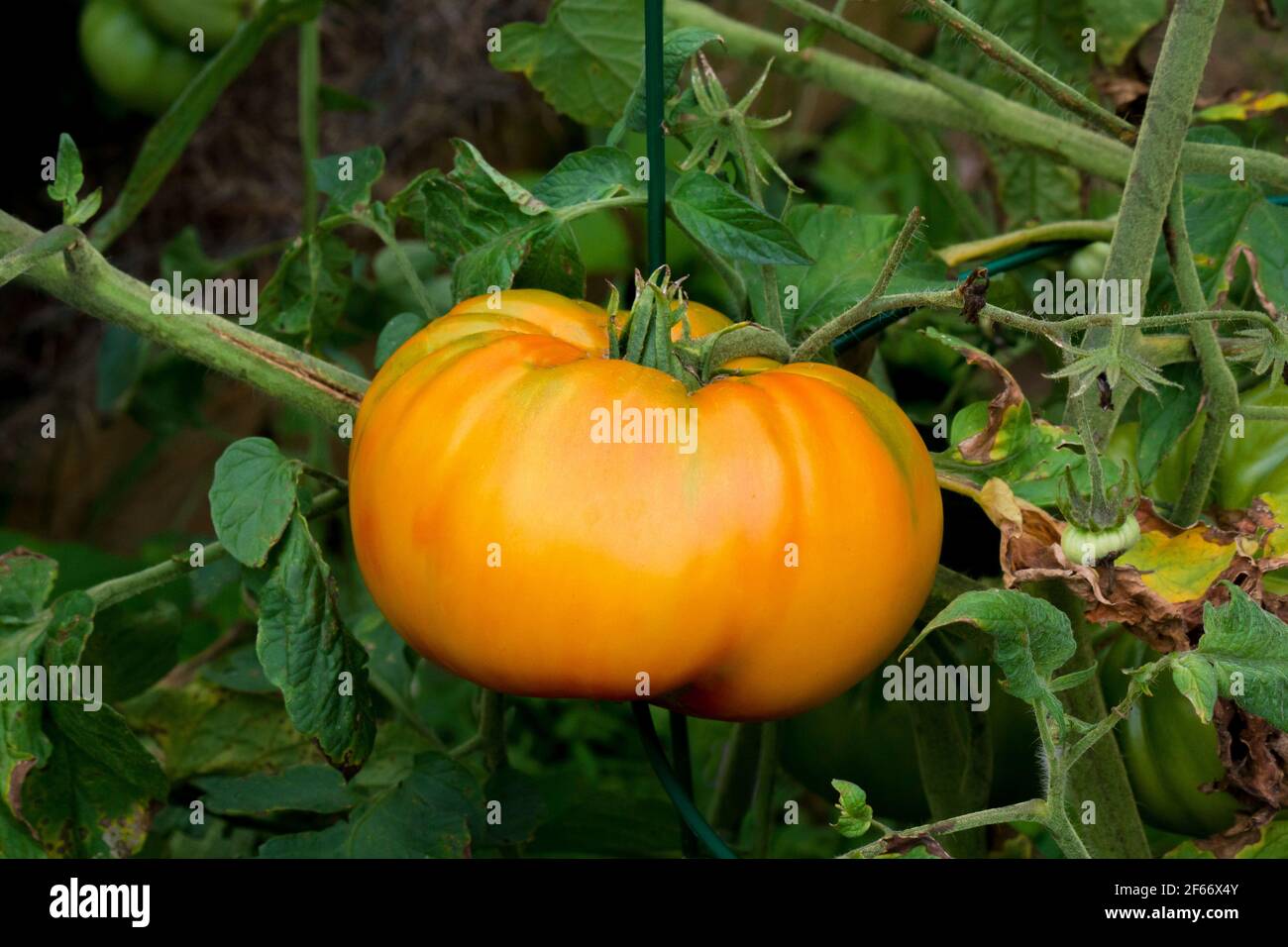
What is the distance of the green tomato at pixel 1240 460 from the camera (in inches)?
32.6

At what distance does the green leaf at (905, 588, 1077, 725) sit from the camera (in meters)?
0.56

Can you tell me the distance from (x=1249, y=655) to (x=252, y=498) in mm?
506

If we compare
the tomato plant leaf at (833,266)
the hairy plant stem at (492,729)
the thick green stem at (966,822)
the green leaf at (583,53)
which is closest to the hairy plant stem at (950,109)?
the green leaf at (583,53)

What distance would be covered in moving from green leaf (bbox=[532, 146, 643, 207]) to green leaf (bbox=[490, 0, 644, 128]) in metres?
0.32

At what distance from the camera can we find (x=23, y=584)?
839 mm

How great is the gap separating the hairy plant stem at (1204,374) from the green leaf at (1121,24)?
378 mm

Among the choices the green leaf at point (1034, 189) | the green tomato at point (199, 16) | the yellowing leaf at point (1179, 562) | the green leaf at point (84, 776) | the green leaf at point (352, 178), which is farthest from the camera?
the green tomato at point (199, 16)

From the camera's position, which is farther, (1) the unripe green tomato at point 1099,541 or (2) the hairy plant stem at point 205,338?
(2) the hairy plant stem at point 205,338

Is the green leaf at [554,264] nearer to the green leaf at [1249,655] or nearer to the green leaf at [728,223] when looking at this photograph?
the green leaf at [728,223]

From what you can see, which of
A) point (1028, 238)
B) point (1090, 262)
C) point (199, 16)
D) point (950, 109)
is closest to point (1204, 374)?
point (1028, 238)

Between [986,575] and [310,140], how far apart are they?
862 mm

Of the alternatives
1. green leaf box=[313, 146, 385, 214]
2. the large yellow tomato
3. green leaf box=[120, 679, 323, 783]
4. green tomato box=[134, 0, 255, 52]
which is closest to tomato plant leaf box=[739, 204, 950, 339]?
the large yellow tomato
